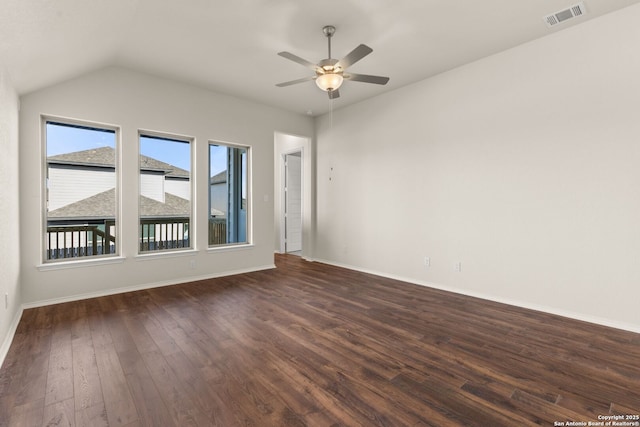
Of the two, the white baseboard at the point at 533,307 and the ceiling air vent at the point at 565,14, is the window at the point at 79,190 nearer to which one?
the white baseboard at the point at 533,307

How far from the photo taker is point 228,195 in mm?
5664

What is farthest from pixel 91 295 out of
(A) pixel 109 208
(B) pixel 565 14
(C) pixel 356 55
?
(B) pixel 565 14

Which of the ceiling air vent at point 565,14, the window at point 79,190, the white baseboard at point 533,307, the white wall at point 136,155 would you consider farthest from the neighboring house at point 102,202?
the ceiling air vent at point 565,14

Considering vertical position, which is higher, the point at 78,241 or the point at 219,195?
the point at 219,195

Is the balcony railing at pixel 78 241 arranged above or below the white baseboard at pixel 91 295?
above

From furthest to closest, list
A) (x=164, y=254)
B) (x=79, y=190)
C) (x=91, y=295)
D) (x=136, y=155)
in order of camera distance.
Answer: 1. (x=164, y=254)
2. (x=136, y=155)
3. (x=79, y=190)
4. (x=91, y=295)

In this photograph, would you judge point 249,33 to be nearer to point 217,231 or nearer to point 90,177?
point 90,177

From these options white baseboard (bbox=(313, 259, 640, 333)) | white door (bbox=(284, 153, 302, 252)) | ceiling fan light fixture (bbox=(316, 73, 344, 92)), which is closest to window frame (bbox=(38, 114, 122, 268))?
ceiling fan light fixture (bbox=(316, 73, 344, 92))

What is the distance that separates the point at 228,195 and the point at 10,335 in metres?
3.47

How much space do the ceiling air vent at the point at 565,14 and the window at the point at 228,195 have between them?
4.41 m

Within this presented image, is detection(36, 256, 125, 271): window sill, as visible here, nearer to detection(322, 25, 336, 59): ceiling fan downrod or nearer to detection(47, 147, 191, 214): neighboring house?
detection(47, 147, 191, 214): neighboring house

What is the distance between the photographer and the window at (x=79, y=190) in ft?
12.4

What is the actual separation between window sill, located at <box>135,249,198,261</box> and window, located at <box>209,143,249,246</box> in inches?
18.6

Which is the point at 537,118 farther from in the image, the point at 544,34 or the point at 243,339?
the point at 243,339
